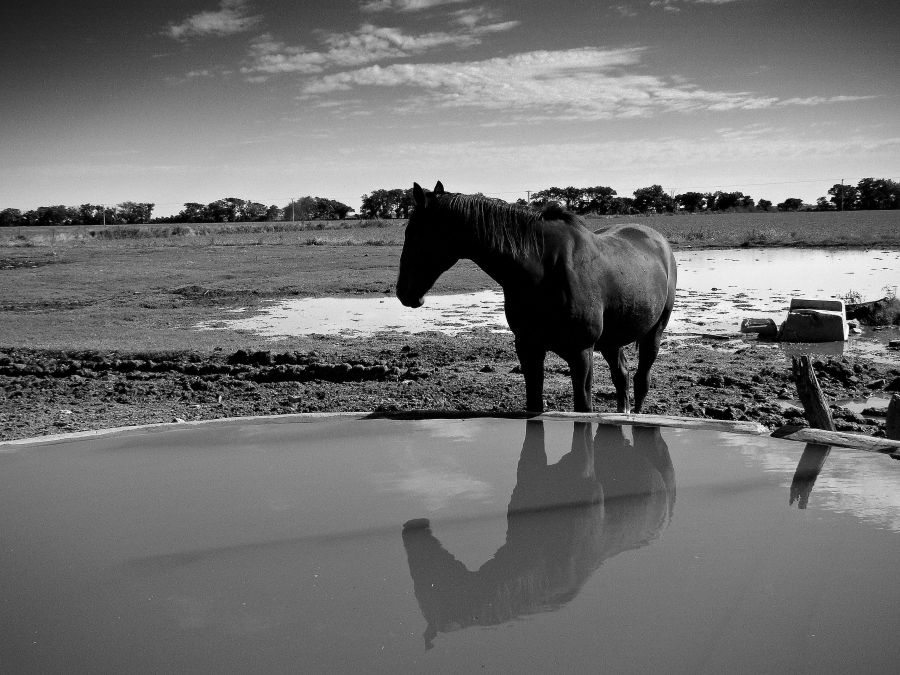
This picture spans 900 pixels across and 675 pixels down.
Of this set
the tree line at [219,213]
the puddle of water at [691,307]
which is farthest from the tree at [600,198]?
the puddle of water at [691,307]

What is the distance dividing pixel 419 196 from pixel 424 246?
0.30 m

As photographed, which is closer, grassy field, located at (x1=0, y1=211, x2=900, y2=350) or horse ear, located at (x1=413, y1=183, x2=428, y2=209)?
horse ear, located at (x1=413, y1=183, x2=428, y2=209)

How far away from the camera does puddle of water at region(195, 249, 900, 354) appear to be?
11078 millimetres

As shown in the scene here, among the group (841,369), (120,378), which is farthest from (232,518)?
(841,369)

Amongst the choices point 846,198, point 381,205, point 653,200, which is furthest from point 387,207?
point 846,198

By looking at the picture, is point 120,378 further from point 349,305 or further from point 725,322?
point 725,322

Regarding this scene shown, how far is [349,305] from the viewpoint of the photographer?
44.8 ft

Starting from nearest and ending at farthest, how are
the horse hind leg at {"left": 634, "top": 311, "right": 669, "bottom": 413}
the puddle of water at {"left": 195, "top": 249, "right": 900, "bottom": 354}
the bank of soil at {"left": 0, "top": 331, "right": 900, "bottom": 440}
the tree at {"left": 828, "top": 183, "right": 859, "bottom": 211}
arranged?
1. the horse hind leg at {"left": 634, "top": 311, "right": 669, "bottom": 413}
2. the bank of soil at {"left": 0, "top": 331, "right": 900, "bottom": 440}
3. the puddle of water at {"left": 195, "top": 249, "right": 900, "bottom": 354}
4. the tree at {"left": 828, "top": 183, "right": 859, "bottom": 211}

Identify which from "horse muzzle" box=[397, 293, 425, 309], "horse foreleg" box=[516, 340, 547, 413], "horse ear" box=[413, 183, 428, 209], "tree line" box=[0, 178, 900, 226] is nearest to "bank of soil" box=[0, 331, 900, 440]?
"horse foreleg" box=[516, 340, 547, 413]

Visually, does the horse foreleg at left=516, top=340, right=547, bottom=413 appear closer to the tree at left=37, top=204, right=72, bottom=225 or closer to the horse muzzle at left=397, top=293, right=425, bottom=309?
the horse muzzle at left=397, top=293, right=425, bottom=309

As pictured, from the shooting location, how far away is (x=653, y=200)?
87.6 m

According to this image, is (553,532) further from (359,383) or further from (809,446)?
(359,383)

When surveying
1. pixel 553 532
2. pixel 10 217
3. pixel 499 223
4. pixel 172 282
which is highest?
pixel 10 217

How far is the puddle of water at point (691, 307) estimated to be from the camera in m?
11.1
